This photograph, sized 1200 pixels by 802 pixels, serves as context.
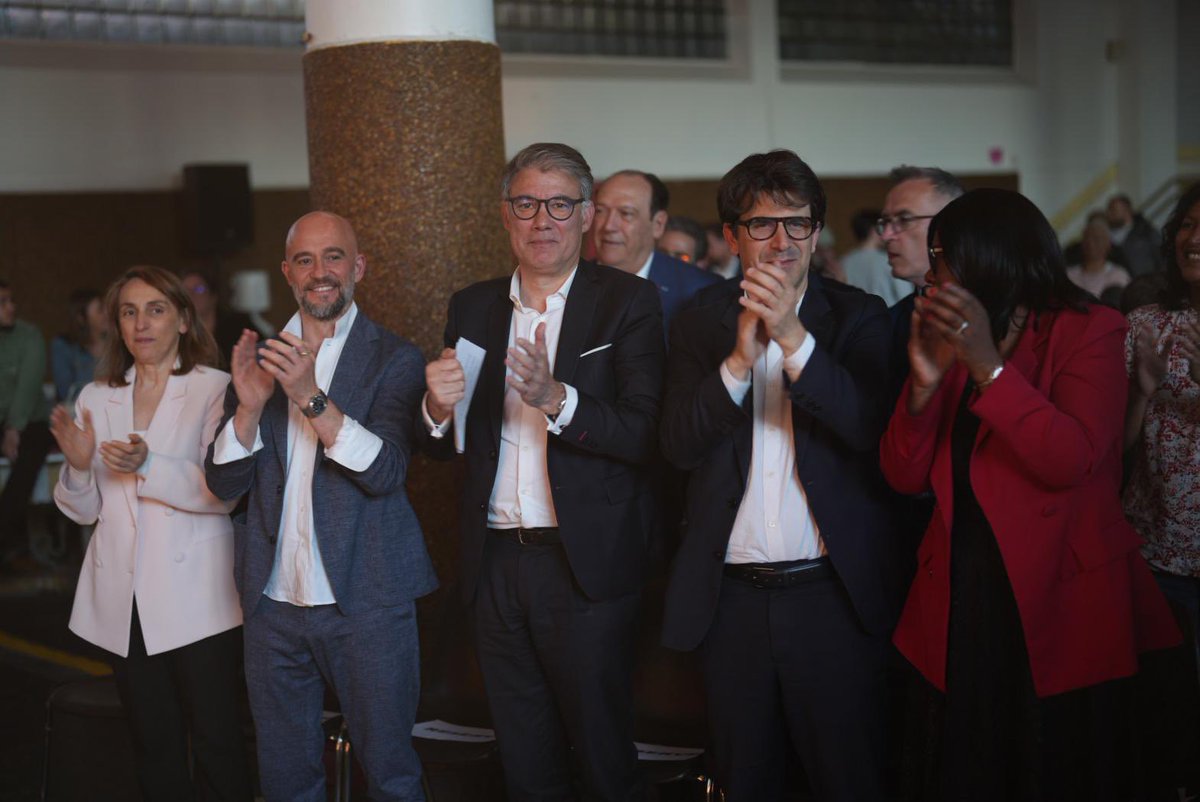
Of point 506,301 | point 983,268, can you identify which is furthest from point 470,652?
point 983,268

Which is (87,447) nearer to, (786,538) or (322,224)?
(322,224)

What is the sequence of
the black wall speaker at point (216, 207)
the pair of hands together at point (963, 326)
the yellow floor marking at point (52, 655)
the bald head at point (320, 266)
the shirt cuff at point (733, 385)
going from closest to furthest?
1. the pair of hands together at point (963, 326)
2. the shirt cuff at point (733, 385)
3. the bald head at point (320, 266)
4. the yellow floor marking at point (52, 655)
5. the black wall speaker at point (216, 207)

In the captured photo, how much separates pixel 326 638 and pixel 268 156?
8.14 m

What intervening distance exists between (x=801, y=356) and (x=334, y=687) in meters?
1.41

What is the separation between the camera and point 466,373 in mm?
2883

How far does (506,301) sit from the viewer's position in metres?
3.02

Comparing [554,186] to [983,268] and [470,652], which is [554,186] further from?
[470,652]

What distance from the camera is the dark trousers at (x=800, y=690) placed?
2633 mm

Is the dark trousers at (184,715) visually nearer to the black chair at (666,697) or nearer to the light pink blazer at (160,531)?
the light pink blazer at (160,531)

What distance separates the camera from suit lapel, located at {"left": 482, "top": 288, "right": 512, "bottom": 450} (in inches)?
116

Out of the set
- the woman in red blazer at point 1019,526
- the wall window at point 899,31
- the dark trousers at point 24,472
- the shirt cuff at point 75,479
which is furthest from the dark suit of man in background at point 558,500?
the wall window at point 899,31

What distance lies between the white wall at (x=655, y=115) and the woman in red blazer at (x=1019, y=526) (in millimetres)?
8628

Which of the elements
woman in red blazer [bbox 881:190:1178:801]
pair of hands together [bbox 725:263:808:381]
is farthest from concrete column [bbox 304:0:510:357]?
woman in red blazer [bbox 881:190:1178:801]

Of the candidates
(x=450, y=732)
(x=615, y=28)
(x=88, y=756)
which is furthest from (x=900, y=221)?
(x=615, y=28)
